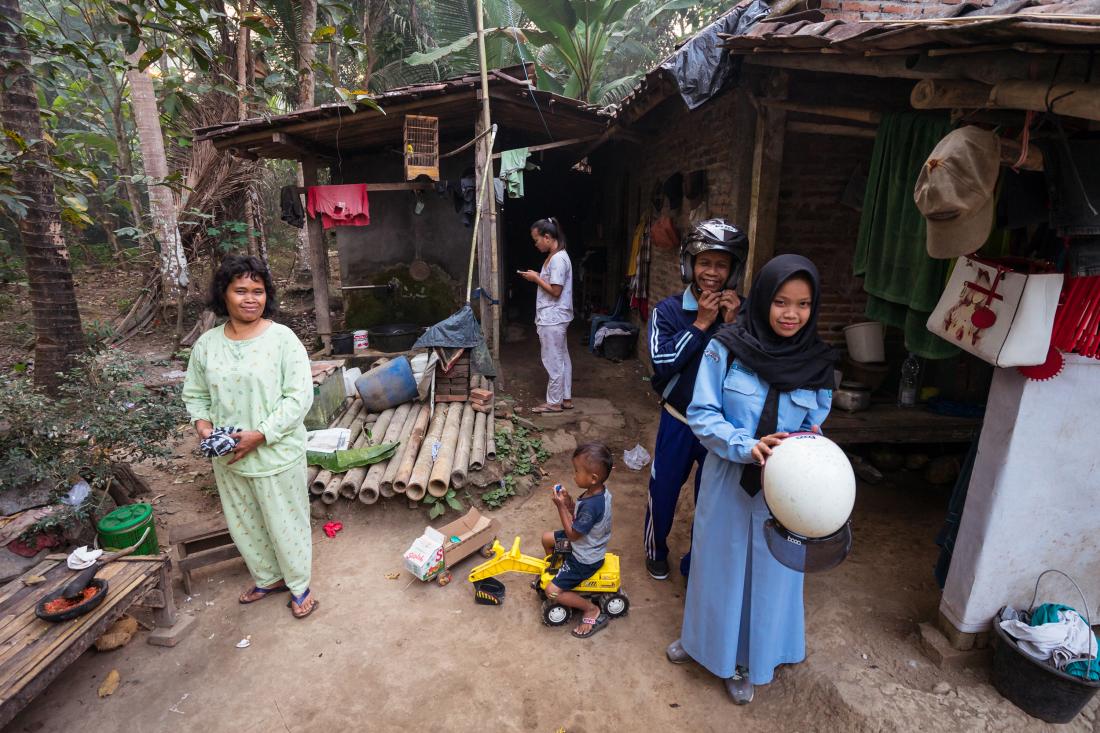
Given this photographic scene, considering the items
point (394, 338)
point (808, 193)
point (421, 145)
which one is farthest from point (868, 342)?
point (394, 338)

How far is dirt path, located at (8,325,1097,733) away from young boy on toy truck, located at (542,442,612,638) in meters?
0.17

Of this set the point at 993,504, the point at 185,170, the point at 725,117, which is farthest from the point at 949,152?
the point at 185,170

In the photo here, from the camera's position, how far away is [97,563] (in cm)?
295

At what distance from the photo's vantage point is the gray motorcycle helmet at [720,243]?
2.67 m

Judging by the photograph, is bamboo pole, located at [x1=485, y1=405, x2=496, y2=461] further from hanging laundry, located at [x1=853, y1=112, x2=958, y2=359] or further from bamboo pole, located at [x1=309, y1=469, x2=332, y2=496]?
hanging laundry, located at [x1=853, y1=112, x2=958, y2=359]

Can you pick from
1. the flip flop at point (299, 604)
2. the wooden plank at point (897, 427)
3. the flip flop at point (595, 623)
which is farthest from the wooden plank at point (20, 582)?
the wooden plank at point (897, 427)

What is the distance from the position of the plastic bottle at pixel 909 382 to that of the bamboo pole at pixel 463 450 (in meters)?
3.69

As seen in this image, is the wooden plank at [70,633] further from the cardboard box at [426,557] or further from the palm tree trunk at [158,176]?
the palm tree trunk at [158,176]

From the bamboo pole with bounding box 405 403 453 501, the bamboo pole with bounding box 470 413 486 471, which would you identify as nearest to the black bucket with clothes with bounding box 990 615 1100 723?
the bamboo pole with bounding box 470 413 486 471

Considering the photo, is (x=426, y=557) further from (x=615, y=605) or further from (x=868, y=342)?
(x=868, y=342)

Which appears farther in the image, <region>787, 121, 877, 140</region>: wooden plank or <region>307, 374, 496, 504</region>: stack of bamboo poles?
<region>307, 374, 496, 504</region>: stack of bamboo poles

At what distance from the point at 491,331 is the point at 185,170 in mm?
6424

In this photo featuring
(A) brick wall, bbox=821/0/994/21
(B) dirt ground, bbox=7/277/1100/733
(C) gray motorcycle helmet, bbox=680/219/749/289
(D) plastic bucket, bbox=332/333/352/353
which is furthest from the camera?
(D) plastic bucket, bbox=332/333/352/353

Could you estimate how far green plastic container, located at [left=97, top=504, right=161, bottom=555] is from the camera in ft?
11.1
